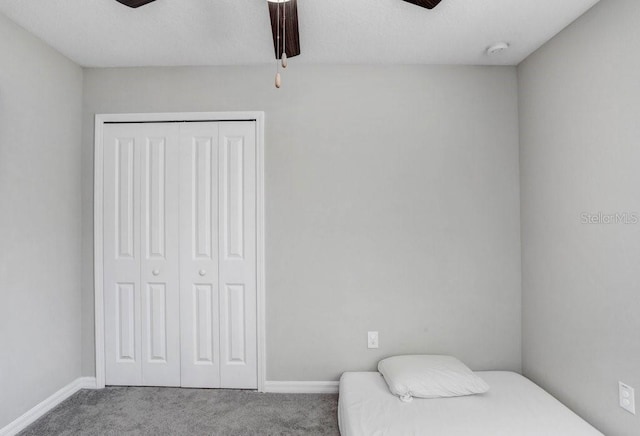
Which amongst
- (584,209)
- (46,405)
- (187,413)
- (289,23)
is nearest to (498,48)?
(584,209)

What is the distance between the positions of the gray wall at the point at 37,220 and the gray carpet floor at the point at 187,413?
0.84 ft

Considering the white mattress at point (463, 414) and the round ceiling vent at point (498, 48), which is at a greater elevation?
the round ceiling vent at point (498, 48)

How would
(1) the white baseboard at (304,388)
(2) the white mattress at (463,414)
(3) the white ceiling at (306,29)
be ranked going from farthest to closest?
(1) the white baseboard at (304,388) → (3) the white ceiling at (306,29) → (2) the white mattress at (463,414)

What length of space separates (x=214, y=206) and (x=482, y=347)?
230 centimetres

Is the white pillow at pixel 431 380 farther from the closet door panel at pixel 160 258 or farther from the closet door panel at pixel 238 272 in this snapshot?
the closet door panel at pixel 160 258

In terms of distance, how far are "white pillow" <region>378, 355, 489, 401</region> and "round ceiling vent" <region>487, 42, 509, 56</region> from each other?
7.09 ft

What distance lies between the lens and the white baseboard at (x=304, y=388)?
2.57 meters

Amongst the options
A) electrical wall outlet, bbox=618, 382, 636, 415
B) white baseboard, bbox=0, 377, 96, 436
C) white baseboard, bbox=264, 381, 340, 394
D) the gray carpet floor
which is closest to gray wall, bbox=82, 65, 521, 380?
white baseboard, bbox=264, 381, 340, 394

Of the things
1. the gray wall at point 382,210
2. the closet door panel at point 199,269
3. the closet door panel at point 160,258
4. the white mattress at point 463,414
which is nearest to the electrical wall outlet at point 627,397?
the white mattress at point 463,414

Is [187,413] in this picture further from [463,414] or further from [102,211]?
[463,414]

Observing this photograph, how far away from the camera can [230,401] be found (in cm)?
242

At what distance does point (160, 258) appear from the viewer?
2619mm

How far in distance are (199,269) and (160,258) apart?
319 mm

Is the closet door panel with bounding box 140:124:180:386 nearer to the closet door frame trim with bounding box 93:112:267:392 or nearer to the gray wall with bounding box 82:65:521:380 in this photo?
the closet door frame trim with bounding box 93:112:267:392
